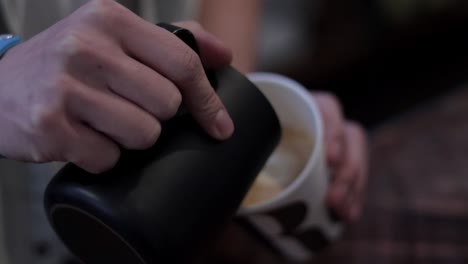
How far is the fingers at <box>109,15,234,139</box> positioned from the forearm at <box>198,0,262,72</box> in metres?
0.30

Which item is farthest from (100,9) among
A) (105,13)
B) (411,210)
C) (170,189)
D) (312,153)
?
(411,210)

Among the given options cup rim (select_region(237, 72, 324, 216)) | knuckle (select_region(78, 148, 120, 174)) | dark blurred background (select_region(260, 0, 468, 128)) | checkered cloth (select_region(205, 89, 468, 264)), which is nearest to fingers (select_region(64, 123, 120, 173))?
knuckle (select_region(78, 148, 120, 174))

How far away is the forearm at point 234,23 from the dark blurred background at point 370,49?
0.52 m

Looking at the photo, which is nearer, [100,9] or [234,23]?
[100,9]

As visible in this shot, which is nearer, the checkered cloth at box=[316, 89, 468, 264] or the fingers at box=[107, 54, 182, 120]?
the fingers at box=[107, 54, 182, 120]

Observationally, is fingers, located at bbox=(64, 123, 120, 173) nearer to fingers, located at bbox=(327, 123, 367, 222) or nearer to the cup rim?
the cup rim

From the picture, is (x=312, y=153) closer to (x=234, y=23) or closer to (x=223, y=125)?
(x=223, y=125)

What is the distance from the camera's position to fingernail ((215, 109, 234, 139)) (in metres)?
0.34

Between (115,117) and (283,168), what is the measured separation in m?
0.22

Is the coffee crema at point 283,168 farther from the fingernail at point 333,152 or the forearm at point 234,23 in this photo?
the forearm at point 234,23

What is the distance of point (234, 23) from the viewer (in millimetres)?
656

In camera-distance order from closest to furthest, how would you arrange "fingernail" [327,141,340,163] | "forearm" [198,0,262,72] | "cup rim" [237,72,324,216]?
"cup rim" [237,72,324,216]
"fingernail" [327,141,340,163]
"forearm" [198,0,262,72]

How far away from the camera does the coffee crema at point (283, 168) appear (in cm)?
47

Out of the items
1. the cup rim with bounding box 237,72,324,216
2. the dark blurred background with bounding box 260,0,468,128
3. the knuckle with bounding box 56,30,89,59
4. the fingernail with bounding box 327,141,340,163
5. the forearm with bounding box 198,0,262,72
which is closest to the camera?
the knuckle with bounding box 56,30,89,59
